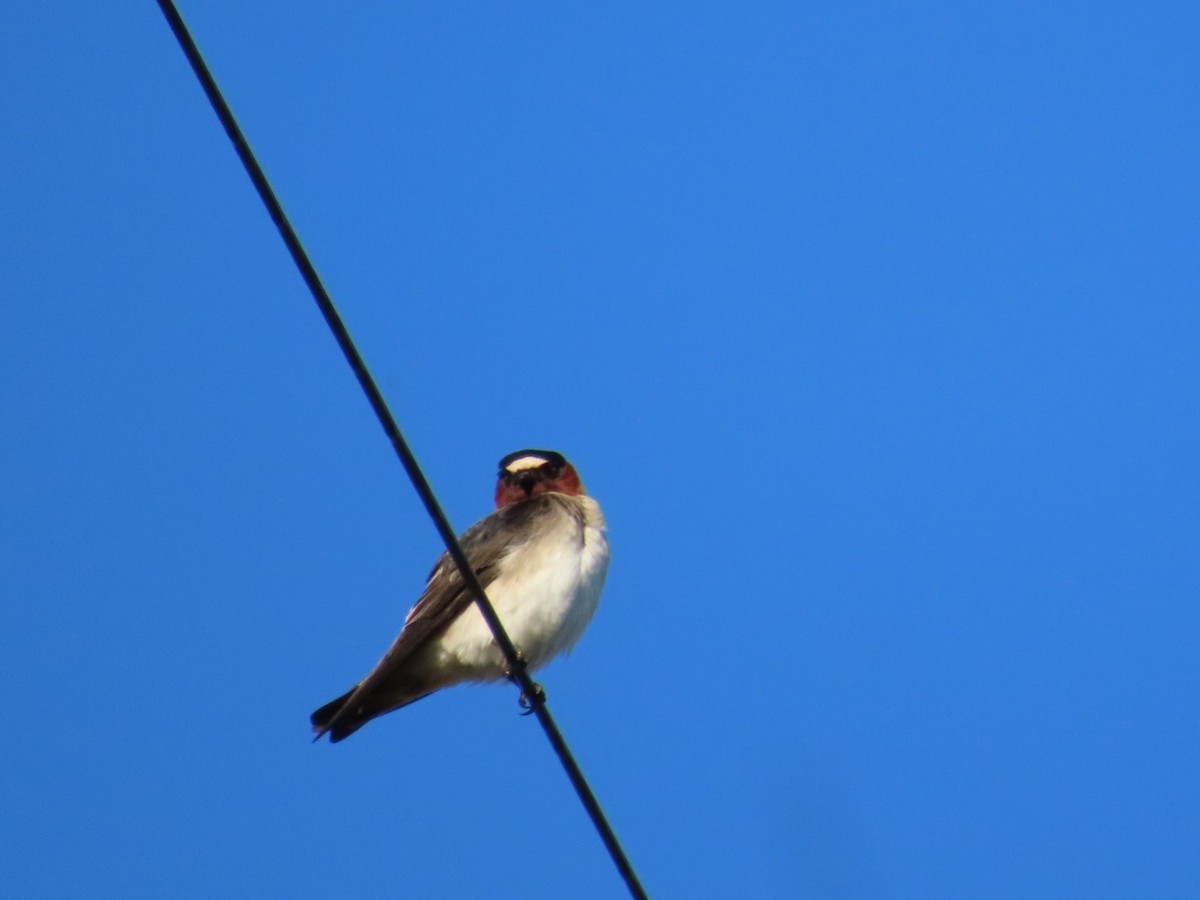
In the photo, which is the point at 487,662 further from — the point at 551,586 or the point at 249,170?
the point at 249,170

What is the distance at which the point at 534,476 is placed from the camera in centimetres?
836

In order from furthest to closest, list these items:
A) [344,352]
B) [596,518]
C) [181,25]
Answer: [596,518], [344,352], [181,25]

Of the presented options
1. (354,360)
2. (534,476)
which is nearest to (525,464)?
(534,476)

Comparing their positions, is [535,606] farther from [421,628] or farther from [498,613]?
[421,628]

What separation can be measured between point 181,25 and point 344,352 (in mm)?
756

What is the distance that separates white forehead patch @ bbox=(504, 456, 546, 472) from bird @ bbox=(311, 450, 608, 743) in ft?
4.01

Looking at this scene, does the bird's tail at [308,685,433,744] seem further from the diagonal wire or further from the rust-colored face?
the diagonal wire

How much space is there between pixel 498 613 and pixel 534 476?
5.74ft

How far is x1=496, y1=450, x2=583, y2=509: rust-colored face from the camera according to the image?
329 inches

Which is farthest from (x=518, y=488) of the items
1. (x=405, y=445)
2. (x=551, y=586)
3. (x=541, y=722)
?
(x=405, y=445)

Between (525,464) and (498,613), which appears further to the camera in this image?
(525,464)

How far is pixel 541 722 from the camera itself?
14.4ft

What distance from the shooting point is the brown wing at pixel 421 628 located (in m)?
6.41

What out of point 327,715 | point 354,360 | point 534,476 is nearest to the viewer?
point 354,360
